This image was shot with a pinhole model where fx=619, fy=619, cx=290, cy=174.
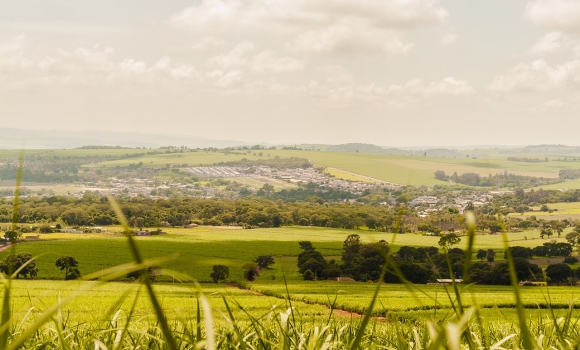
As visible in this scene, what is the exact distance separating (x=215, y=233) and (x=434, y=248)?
53942mm

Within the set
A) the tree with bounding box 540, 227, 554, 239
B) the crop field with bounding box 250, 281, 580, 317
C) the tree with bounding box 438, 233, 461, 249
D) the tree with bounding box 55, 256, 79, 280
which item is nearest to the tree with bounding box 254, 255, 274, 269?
the crop field with bounding box 250, 281, 580, 317

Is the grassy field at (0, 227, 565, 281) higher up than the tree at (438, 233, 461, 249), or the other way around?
the tree at (438, 233, 461, 249)

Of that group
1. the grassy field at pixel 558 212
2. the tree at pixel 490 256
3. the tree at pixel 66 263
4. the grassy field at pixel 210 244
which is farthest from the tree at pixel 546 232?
the tree at pixel 66 263

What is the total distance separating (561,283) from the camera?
104500 millimetres

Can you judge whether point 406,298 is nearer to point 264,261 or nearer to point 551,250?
point 264,261

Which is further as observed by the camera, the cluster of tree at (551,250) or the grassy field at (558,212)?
the grassy field at (558,212)

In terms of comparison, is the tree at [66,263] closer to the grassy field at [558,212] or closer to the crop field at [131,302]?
the crop field at [131,302]

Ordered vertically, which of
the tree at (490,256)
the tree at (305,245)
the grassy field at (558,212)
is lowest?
the tree at (305,245)

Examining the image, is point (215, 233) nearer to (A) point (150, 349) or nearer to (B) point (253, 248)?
(B) point (253, 248)

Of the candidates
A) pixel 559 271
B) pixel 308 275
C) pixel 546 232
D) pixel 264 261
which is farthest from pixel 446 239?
pixel 546 232

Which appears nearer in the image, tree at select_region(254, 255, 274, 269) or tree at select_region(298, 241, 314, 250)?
tree at select_region(254, 255, 274, 269)

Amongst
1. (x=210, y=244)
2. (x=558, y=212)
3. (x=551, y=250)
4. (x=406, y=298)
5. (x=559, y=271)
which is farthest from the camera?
(x=558, y=212)

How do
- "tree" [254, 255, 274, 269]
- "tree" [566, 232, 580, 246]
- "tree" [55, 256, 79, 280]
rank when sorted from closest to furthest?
1. "tree" [55, 256, 79, 280]
2. "tree" [254, 255, 274, 269]
3. "tree" [566, 232, 580, 246]

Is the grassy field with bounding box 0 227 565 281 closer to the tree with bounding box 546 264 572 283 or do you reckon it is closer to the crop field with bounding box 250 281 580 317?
the tree with bounding box 546 264 572 283
